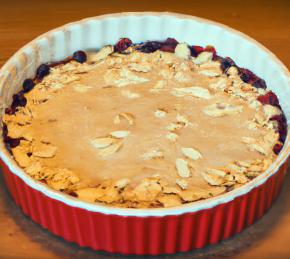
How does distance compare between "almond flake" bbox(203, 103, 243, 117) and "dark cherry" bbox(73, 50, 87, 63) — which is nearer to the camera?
"almond flake" bbox(203, 103, 243, 117)

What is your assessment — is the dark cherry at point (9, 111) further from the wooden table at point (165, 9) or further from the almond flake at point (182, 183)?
the almond flake at point (182, 183)

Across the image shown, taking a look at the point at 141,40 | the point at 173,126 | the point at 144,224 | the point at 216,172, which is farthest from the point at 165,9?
the point at 144,224

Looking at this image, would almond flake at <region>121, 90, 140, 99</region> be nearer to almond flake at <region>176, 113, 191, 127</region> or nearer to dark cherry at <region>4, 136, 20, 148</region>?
almond flake at <region>176, 113, 191, 127</region>

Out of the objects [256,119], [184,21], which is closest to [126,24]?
[184,21]

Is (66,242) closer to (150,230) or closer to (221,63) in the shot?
(150,230)

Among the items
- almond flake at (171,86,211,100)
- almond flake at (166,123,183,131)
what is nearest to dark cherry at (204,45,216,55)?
almond flake at (171,86,211,100)

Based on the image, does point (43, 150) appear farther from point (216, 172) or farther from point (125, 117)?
point (216, 172)
